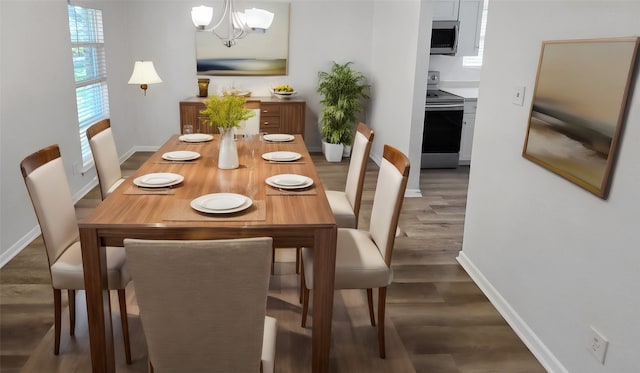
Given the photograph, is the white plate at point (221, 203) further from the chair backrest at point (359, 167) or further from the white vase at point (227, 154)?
the chair backrest at point (359, 167)

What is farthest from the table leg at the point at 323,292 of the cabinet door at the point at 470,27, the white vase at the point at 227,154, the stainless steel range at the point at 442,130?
the cabinet door at the point at 470,27

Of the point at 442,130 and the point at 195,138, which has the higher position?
the point at 195,138

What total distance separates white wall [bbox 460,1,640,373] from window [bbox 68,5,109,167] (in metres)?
3.71

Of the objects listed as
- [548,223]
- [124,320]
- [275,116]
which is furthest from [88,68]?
[548,223]

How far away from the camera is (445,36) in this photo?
229 inches

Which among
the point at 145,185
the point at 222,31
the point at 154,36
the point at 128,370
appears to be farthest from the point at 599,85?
the point at 154,36

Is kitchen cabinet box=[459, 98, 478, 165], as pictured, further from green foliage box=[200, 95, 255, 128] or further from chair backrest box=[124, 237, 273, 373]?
chair backrest box=[124, 237, 273, 373]

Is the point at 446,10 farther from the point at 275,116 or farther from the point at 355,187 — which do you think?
the point at 355,187

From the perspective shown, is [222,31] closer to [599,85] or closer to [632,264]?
[599,85]

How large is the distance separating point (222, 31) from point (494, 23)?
13.6 ft

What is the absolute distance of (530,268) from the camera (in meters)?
2.67

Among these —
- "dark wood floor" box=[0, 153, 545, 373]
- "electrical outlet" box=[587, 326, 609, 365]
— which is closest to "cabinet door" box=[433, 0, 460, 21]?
"dark wood floor" box=[0, 153, 545, 373]

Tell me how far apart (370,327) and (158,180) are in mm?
1387

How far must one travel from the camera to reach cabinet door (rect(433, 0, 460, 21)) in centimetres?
574
